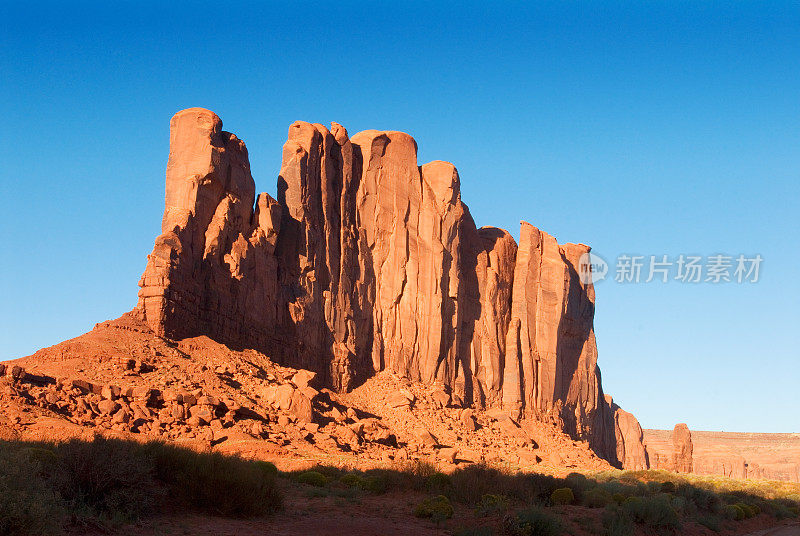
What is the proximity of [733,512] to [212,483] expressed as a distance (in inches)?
841

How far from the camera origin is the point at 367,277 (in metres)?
60.0

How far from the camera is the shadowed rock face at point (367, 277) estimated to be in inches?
1801

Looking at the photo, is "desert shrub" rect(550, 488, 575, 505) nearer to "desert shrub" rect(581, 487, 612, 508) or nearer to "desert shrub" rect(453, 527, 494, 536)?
"desert shrub" rect(581, 487, 612, 508)

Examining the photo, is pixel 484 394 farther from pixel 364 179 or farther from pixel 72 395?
pixel 72 395

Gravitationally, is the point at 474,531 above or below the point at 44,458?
Result: below

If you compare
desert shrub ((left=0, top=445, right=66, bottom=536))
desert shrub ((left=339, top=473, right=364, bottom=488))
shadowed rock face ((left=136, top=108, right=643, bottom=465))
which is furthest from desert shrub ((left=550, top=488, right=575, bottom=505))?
shadowed rock face ((left=136, top=108, right=643, bottom=465))

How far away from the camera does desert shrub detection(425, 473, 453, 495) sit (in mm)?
25728

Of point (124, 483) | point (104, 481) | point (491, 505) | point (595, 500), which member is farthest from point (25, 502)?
point (595, 500)

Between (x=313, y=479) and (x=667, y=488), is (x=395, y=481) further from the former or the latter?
(x=667, y=488)


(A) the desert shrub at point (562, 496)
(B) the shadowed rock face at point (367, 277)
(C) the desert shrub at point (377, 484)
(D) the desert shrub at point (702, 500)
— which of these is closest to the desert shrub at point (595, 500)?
(A) the desert shrub at point (562, 496)

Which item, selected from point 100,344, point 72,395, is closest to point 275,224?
point 100,344

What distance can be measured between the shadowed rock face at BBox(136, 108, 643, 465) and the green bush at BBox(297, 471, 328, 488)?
1679 cm

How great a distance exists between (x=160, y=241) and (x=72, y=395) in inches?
401

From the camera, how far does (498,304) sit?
6925cm
